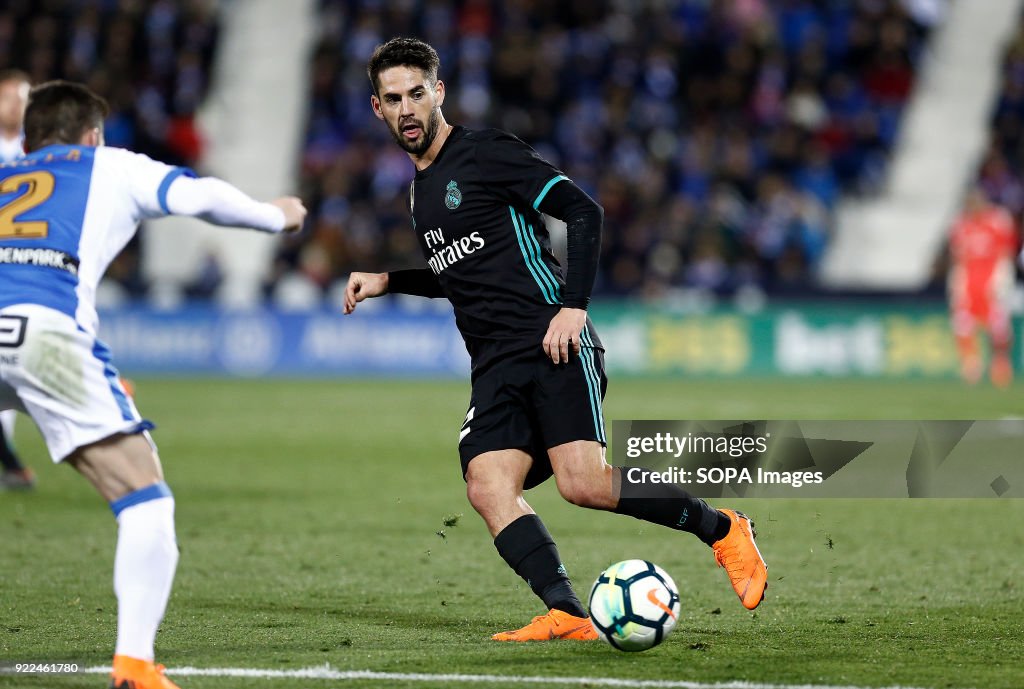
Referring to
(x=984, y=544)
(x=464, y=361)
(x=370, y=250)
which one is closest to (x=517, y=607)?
(x=984, y=544)

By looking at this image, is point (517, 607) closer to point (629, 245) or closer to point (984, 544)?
point (984, 544)

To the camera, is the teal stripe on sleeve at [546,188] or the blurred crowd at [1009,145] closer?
the teal stripe on sleeve at [546,188]

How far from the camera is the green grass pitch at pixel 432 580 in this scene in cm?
461

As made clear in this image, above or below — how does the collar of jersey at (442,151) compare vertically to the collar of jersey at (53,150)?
above

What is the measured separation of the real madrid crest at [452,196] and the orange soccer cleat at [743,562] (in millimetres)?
1435

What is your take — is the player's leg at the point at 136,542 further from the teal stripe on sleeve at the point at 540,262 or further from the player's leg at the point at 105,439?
the teal stripe on sleeve at the point at 540,262

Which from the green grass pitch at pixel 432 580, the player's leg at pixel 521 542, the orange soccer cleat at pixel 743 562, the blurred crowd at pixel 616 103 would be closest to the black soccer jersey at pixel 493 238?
the player's leg at pixel 521 542

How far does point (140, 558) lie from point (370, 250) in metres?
16.1

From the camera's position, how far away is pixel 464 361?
62.2 ft

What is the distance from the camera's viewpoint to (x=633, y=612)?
4.70m

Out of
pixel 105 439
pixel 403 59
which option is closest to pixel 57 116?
pixel 105 439

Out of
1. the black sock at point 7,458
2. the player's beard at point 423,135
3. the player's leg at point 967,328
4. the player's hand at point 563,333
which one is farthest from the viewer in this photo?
the player's leg at point 967,328

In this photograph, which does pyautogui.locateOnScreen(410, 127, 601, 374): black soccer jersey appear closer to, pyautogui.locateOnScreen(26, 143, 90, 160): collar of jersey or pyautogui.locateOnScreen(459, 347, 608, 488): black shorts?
pyautogui.locateOnScreen(459, 347, 608, 488): black shorts

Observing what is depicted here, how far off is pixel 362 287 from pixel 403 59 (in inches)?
34.5
